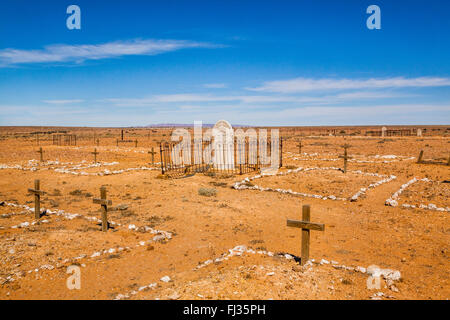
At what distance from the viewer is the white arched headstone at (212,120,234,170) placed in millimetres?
22031

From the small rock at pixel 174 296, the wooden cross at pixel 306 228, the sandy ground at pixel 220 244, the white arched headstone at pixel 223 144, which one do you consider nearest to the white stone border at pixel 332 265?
the sandy ground at pixel 220 244

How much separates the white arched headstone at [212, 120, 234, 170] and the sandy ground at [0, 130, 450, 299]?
6.46 m

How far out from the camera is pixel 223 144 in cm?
2192

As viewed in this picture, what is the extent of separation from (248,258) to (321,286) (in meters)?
2.10

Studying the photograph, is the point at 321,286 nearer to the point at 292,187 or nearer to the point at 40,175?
the point at 292,187

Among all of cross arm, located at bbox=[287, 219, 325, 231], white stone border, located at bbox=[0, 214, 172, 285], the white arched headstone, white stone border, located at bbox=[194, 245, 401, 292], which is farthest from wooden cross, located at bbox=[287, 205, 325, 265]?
the white arched headstone

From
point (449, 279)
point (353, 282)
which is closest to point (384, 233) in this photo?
point (449, 279)

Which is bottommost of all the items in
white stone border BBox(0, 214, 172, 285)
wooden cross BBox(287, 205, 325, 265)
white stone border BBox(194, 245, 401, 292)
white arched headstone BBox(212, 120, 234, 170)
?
white stone border BBox(0, 214, 172, 285)

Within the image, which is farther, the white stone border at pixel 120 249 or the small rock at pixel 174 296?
the white stone border at pixel 120 249

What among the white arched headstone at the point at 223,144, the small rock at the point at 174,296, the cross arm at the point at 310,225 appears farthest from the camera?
the white arched headstone at the point at 223,144

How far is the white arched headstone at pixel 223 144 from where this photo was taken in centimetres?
2203

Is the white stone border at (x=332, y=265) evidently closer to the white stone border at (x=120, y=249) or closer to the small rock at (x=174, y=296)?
the small rock at (x=174, y=296)

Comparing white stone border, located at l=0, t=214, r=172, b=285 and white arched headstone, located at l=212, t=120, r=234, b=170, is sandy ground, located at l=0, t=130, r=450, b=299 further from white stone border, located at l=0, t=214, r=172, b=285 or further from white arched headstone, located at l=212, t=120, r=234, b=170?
white arched headstone, located at l=212, t=120, r=234, b=170

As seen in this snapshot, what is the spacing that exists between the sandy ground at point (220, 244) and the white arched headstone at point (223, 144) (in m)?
6.46
